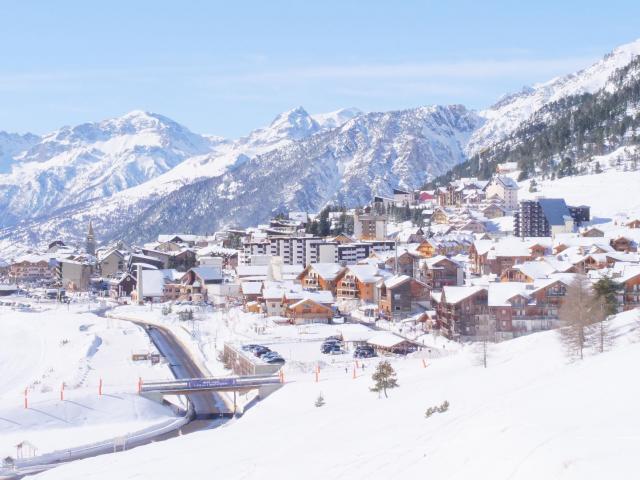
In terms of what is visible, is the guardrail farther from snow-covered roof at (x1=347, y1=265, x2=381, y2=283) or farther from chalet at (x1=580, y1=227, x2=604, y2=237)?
chalet at (x1=580, y1=227, x2=604, y2=237)

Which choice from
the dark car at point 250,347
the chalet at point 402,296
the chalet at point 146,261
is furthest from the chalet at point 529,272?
the chalet at point 146,261

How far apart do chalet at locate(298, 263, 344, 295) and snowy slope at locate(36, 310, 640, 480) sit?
154 ft

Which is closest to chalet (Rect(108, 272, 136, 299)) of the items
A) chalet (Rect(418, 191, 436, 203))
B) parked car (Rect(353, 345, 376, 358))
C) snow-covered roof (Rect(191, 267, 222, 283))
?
snow-covered roof (Rect(191, 267, 222, 283))

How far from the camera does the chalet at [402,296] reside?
73.4m

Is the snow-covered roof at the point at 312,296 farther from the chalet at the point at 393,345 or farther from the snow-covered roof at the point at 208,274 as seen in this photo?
the snow-covered roof at the point at 208,274

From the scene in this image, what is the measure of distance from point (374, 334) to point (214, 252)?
71.4 metres

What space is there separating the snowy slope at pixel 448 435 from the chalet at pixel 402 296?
33.7m

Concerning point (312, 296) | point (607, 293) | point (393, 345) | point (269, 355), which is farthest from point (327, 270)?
point (607, 293)

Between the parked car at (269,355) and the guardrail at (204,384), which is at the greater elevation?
the guardrail at (204,384)

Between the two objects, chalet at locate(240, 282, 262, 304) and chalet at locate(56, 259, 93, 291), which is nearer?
chalet at locate(240, 282, 262, 304)

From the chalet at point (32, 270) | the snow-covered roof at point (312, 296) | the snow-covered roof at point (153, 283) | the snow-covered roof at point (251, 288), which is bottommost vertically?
the chalet at point (32, 270)

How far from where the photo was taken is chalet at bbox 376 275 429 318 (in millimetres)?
73375

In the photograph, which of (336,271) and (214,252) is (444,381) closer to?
(336,271)

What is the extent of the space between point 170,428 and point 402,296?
119 feet
